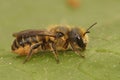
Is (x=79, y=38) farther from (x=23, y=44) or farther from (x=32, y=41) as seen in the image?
(x=23, y=44)

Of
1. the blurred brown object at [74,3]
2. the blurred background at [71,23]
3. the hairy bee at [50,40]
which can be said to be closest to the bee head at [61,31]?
the hairy bee at [50,40]

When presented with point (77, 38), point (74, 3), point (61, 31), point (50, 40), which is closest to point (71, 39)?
point (77, 38)

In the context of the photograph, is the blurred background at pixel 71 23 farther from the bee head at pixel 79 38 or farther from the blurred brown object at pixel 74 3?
the bee head at pixel 79 38

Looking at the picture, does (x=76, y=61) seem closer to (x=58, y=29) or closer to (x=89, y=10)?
(x=58, y=29)

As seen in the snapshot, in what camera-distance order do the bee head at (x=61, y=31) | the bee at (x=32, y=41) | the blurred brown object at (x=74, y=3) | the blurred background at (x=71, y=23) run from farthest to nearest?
the blurred brown object at (x=74, y=3), the bee head at (x=61, y=31), the bee at (x=32, y=41), the blurred background at (x=71, y=23)

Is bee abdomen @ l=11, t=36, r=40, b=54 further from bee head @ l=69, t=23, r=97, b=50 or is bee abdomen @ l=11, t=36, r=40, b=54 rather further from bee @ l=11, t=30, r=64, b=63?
bee head @ l=69, t=23, r=97, b=50

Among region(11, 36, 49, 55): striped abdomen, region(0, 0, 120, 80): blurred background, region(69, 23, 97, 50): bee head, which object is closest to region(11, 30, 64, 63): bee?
region(11, 36, 49, 55): striped abdomen

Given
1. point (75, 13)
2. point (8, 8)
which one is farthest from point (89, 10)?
point (8, 8)
